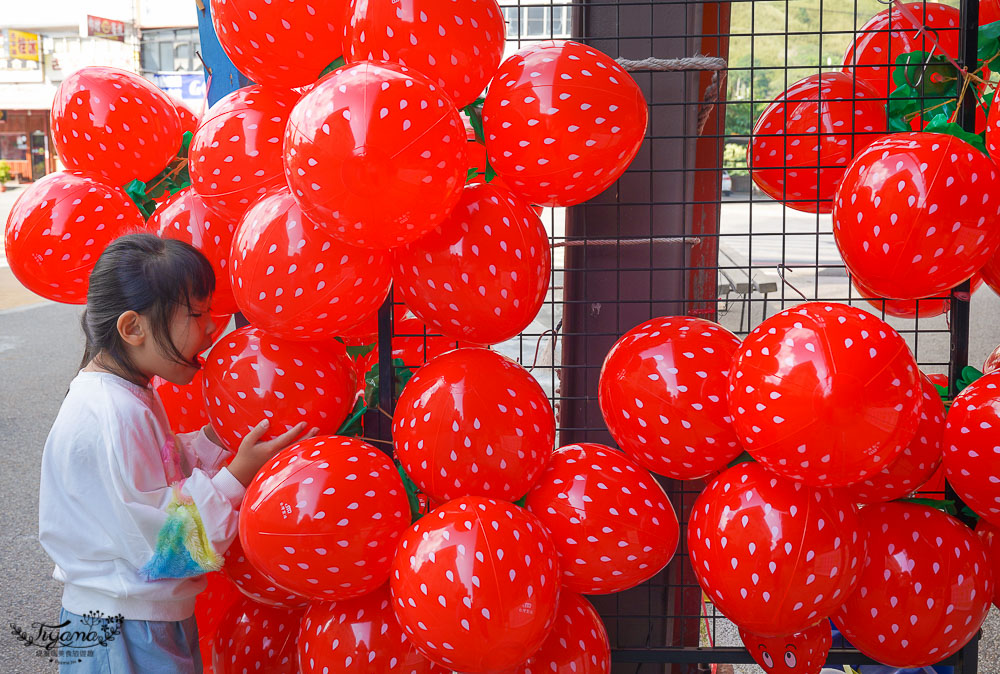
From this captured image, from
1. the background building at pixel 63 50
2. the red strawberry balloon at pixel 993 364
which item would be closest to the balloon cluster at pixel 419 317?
the red strawberry balloon at pixel 993 364

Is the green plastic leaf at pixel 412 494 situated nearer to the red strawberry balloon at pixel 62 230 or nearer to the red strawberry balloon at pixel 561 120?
the red strawberry balloon at pixel 561 120

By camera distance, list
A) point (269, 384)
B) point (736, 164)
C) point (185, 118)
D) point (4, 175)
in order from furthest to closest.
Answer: point (4, 175)
point (736, 164)
point (185, 118)
point (269, 384)

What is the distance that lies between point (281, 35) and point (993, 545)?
4.08ft

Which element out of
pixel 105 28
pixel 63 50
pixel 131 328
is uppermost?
pixel 105 28

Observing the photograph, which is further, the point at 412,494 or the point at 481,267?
the point at 412,494

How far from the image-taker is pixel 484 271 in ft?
3.36

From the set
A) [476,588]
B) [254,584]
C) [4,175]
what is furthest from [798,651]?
[4,175]

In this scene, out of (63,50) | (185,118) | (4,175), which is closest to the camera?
(185,118)

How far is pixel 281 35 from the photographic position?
3.66ft

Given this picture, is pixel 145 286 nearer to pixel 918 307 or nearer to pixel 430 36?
pixel 430 36

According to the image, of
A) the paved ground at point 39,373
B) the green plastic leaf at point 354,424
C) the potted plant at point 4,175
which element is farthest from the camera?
the potted plant at point 4,175

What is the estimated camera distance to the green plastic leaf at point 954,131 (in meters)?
1.13

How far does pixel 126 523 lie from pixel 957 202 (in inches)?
47.2

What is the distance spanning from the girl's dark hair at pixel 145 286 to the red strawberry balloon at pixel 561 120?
50 cm
